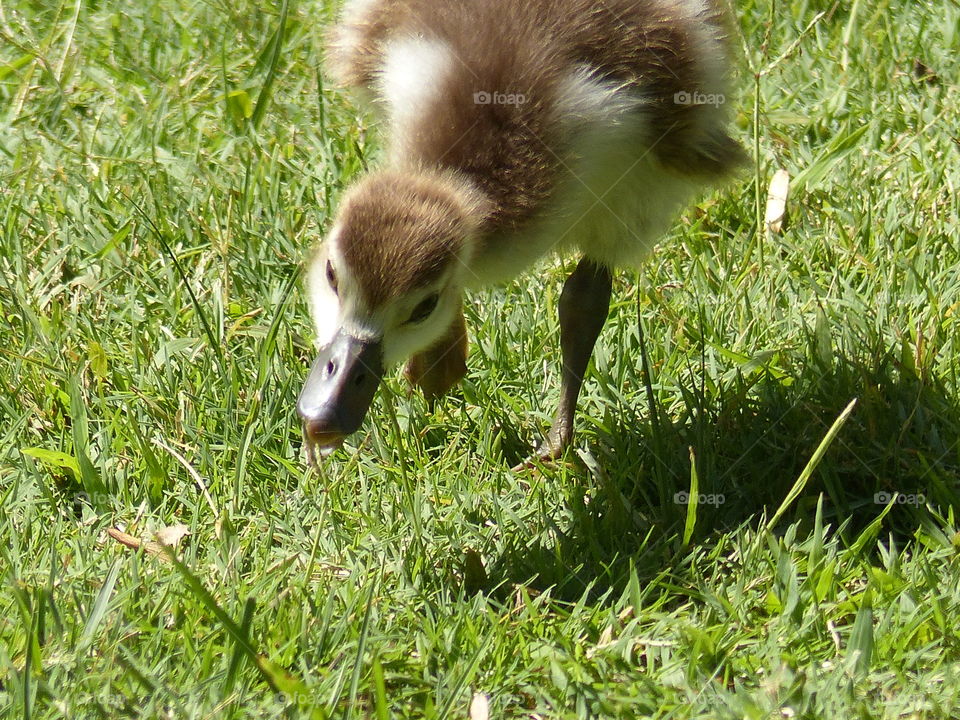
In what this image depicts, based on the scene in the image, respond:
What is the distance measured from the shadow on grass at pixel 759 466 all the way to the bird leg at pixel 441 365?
1.26 ft

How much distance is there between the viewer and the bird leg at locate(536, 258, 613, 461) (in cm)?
323

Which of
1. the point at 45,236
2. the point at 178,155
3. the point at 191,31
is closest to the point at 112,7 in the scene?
the point at 191,31

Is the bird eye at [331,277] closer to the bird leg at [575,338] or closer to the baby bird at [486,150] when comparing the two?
the baby bird at [486,150]

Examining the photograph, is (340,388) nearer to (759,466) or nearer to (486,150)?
(486,150)

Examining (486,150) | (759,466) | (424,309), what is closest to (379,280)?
(424,309)

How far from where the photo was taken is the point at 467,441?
3238 millimetres

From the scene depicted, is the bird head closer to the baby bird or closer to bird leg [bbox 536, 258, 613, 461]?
the baby bird

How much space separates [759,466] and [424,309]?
1.02 metres

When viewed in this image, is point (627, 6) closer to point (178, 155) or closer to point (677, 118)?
point (677, 118)

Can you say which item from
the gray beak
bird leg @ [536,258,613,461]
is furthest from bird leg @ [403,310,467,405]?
the gray beak

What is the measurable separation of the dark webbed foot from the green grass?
8 centimetres

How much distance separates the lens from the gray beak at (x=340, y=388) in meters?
2.37

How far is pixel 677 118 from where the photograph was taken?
9.21ft

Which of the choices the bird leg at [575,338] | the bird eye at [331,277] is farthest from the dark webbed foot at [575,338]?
the bird eye at [331,277]
